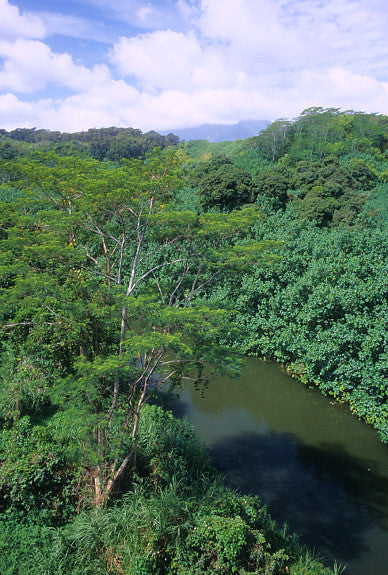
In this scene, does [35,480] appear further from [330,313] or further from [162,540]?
[330,313]

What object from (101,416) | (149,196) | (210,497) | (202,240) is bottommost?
(210,497)

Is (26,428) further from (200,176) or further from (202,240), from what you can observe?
(200,176)

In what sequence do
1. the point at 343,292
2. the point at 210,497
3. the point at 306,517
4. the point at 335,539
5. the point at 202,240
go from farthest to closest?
the point at 343,292
the point at 202,240
the point at 306,517
the point at 335,539
the point at 210,497

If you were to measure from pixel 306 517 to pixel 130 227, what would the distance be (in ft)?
24.2

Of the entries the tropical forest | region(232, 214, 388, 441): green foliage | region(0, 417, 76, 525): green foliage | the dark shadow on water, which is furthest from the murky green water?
region(0, 417, 76, 525): green foliage

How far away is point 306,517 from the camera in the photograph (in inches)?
301

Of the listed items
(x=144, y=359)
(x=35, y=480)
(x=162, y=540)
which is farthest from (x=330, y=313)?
(x=35, y=480)

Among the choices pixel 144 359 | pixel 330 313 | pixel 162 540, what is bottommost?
pixel 162 540

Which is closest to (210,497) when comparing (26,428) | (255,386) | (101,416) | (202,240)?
(101,416)

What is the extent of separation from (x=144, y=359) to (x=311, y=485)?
200 inches

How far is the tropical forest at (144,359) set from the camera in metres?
5.72

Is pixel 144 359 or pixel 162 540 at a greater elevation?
pixel 144 359

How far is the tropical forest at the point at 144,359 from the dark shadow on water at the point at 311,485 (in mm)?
165

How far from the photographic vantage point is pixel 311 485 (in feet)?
28.1
